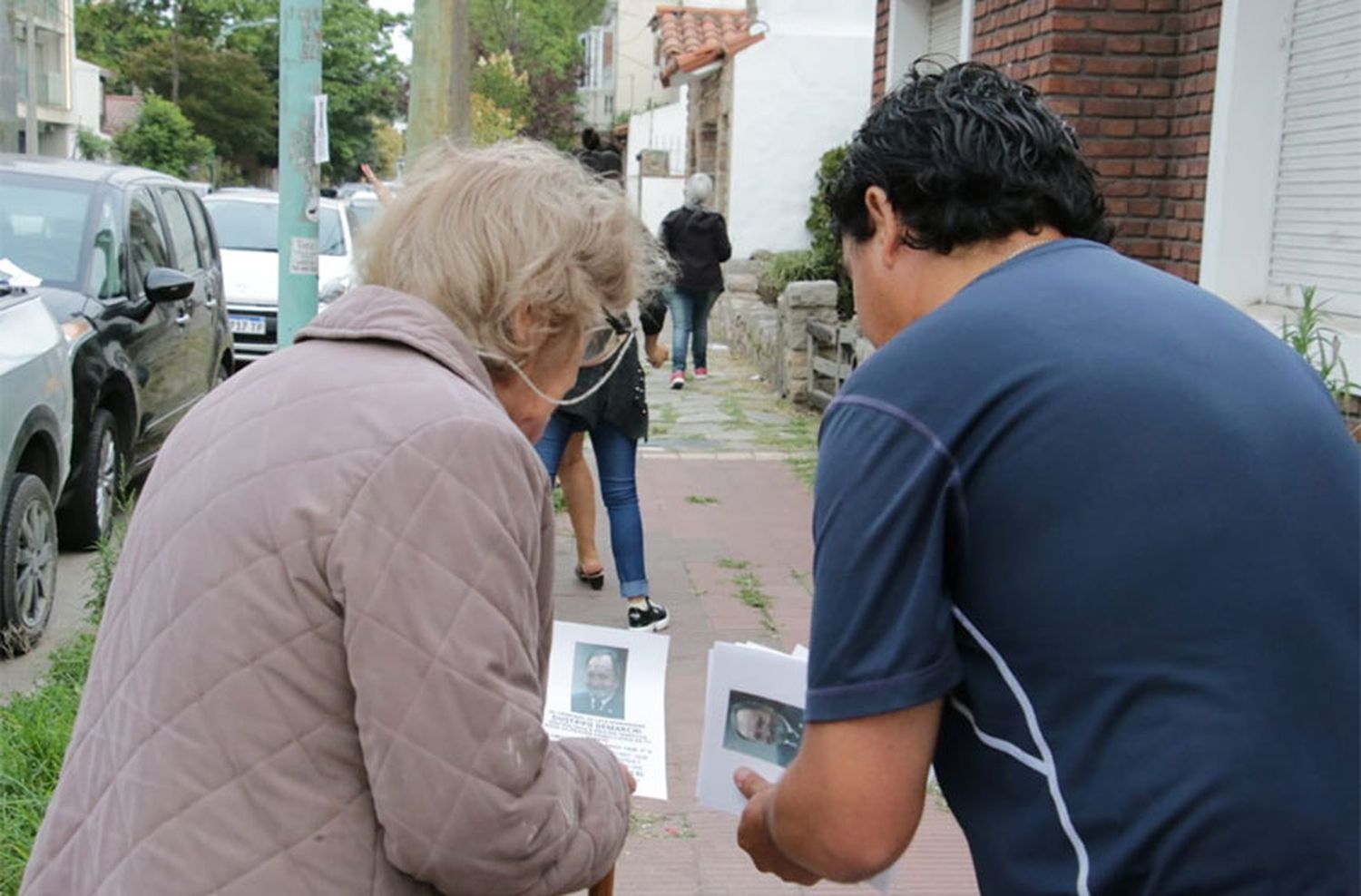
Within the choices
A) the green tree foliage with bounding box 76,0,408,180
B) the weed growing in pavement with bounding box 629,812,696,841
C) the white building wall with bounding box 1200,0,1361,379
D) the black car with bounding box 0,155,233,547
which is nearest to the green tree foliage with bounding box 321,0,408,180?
the green tree foliage with bounding box 76,0,408,180

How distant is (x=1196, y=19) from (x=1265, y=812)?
589 cm

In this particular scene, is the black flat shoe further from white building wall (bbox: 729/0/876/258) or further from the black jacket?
white building wall (bbox: 729/0/876/258)

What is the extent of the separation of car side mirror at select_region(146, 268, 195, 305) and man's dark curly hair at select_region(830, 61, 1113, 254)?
22.4ft

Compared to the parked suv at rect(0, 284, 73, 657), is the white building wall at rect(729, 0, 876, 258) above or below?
above

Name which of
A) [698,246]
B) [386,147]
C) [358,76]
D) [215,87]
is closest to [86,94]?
[215,87]

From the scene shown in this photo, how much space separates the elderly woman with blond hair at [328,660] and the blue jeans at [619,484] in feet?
13.9

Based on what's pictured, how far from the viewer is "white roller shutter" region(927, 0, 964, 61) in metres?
9.48

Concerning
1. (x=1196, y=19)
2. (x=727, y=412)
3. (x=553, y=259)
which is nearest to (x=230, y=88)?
(x=727, y=412)

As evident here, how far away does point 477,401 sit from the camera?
175 cm

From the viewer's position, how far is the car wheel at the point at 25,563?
562cm

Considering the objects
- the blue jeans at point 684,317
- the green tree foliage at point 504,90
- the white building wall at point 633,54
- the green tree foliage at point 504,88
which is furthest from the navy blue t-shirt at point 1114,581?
the white building wall at point 633,54

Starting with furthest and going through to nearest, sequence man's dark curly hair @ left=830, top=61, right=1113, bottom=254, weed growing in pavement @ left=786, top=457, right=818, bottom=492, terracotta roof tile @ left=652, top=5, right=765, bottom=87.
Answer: terracotta roof tile @ left=652, top=5, right=765, bottom=87 → weed growing in pavement @ left=786, top=457, right=818, bottom=492 → man's dark curly hair @ left=830, top=61, right=1113, bottom=254

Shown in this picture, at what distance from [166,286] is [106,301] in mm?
416

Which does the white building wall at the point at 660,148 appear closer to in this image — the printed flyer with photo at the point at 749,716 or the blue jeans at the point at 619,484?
the blue jeans at the point at 619,484
